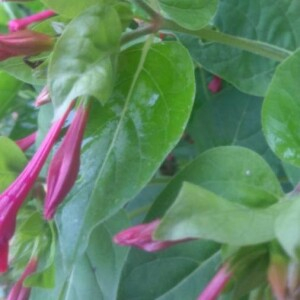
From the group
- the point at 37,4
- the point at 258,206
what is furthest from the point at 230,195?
the point at 37,4

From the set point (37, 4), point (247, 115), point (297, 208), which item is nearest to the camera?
point (297, 208)

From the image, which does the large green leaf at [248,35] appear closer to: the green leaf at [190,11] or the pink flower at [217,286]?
the green leaf at [190,11]

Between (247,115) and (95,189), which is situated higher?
(95,189)

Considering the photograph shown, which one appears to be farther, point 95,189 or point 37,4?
point 37,4

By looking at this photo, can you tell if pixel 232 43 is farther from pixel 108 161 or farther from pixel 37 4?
pixel 37 4

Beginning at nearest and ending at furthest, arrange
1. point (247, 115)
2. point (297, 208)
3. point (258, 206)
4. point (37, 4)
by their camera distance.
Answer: point (297, 208) < point (258, 206) < point (247, 115) < point (37, 4)
